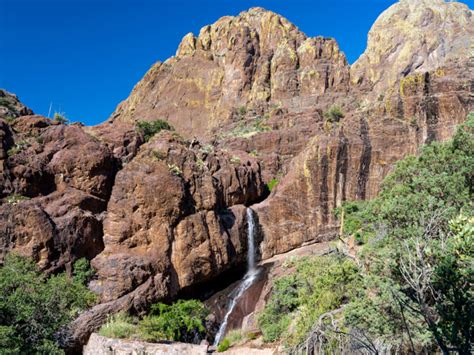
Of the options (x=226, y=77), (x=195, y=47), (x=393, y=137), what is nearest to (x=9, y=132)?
(x=393, y=137)

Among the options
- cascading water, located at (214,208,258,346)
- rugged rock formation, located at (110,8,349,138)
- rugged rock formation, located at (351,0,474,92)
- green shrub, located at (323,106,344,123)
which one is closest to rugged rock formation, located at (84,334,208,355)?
cascading water, located at (214,208,258,346)

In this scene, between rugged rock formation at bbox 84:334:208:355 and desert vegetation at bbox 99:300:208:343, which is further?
desert vegetation at bbox 99:300:208:343

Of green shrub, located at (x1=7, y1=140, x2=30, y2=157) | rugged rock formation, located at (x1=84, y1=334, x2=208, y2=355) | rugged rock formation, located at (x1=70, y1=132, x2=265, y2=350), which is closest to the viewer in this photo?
rugged rock formation, located at (x1=84, y1=334, x2=208, y2=355)

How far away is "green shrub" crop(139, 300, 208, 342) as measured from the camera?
71.2 ft

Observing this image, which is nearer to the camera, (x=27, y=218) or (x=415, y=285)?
(x=415, y=285)

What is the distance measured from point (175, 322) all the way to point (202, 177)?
461 inches

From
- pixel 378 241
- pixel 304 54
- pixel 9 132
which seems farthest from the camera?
pixel 304 54

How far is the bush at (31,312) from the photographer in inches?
586

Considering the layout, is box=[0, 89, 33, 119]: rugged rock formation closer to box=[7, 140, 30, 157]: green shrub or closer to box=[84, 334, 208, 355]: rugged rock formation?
box=[7, 140, 30, 157]: green shrub

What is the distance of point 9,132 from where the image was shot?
87.9 ft

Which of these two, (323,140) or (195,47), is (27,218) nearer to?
(323,140)

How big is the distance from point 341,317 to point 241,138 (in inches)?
1437

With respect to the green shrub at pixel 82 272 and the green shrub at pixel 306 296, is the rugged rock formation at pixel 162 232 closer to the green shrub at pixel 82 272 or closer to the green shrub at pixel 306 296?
the green shrub at pixel 82 272

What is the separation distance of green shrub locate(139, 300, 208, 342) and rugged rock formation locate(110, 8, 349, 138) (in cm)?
3955
